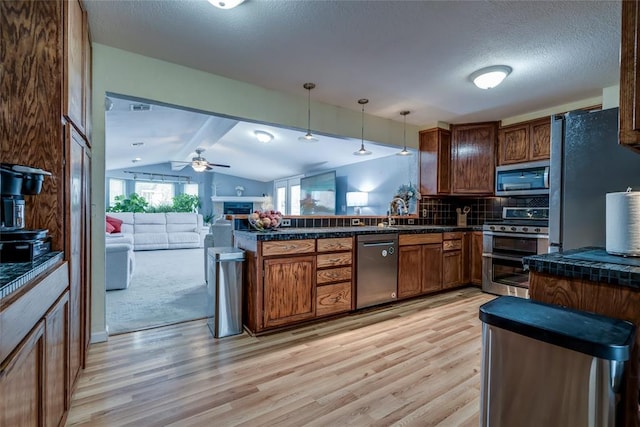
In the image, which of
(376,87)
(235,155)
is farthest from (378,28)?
(235,155)

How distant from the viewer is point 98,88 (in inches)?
89.9

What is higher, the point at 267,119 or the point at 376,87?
the point at 376,87

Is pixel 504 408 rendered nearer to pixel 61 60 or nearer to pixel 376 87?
pixel 61 60

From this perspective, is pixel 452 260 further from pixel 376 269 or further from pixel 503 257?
pixel 376 269

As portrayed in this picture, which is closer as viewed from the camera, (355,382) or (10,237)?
(10,237)

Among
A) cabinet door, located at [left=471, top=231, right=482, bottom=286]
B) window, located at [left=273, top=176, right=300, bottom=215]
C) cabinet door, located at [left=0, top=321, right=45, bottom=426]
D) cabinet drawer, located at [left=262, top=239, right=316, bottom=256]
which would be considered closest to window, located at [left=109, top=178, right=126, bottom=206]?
window, located at [left=273, top=176, right=300, bottom=215]

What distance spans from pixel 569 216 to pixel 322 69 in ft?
7.01

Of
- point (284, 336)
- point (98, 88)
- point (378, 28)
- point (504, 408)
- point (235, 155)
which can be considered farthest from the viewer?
point (235, 155)

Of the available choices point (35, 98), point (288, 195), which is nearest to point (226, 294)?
point (35, 98)

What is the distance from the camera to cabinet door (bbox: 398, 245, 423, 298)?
11.0ft

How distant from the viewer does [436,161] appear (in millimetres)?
4156

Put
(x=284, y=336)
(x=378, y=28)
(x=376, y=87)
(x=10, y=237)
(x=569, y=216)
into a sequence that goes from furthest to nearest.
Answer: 1. (x=376, y=87)
2. (x=284, y=336)
3. (x=378, y=28)
4. (x=569, y=216)
5. (x=10, y=237)

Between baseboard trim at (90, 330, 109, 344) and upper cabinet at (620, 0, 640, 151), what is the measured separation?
3.27 meters

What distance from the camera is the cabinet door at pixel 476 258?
4.03 m
